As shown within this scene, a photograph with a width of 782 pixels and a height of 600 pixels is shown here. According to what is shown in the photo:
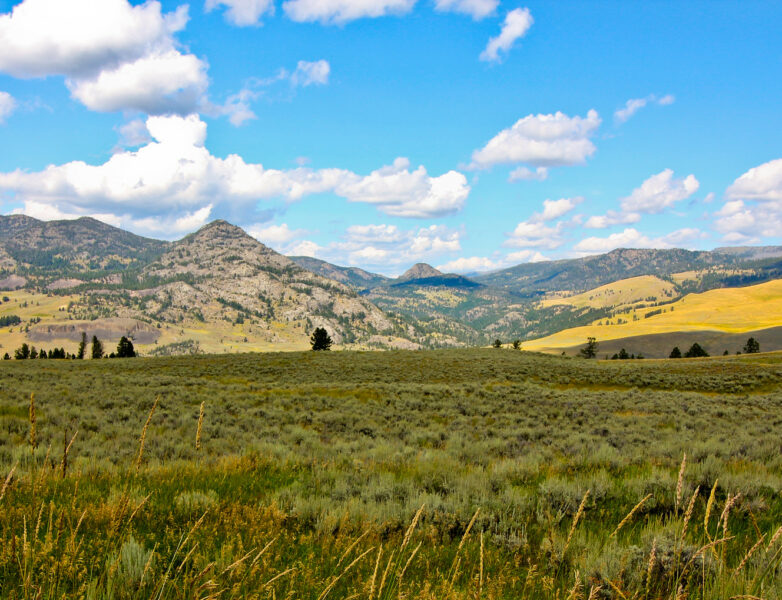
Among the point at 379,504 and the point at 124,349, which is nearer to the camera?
the point at 379,504

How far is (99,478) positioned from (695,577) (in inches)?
293

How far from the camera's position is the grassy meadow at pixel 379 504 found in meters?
2.71

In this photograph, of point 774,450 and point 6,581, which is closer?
point 6,581

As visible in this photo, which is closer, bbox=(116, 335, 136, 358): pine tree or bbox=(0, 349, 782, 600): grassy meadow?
bbox=(0, 349, 782, 600): grassy meadow

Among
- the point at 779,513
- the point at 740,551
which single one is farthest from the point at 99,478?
the point at 779,513

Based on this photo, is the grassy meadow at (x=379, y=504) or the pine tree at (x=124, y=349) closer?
the grassy meadow at (x=379, y=504)

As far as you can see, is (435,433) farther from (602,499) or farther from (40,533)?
(40,533)

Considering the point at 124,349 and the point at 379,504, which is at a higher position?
the point at 379,504

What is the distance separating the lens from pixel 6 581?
2.54 metres

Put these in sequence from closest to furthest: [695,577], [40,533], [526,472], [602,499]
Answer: [695,577] → [40,533] → [602,499] → [526,472]

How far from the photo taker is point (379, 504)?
Answer: 17.2 feet

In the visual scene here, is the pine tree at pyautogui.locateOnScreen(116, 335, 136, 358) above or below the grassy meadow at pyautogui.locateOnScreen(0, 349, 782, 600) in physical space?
below

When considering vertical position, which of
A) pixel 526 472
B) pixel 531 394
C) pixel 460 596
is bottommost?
pixel 531 394

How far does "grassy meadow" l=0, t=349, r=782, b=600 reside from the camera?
2.71m
